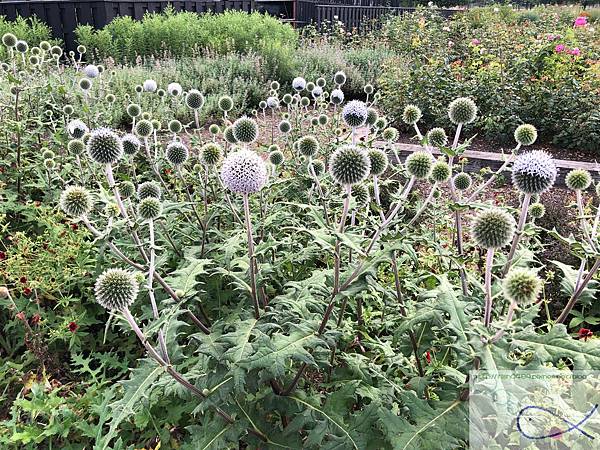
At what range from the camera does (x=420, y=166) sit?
7.73 ft

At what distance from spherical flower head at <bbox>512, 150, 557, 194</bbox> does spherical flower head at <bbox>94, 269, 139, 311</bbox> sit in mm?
1650

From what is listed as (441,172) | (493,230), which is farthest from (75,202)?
(493,230)

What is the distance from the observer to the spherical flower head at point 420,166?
92.7 inches

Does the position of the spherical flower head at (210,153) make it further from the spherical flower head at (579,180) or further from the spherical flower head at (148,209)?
the spherical flower head at (579,180)

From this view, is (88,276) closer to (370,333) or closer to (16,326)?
(16,326)

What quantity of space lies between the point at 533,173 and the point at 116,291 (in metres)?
1.75

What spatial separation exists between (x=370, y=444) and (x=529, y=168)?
1325 millimetres

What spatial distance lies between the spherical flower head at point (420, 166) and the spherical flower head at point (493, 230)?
491 millimetres

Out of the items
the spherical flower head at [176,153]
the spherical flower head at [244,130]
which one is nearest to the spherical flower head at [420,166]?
the spherical flower head at [244,130]

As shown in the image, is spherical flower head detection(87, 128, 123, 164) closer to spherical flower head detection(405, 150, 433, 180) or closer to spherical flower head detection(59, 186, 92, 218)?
spherical flower head detection(59, 186, 92, 218)

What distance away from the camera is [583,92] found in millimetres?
6891

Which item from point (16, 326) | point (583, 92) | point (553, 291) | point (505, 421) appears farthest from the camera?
point (583, 92)

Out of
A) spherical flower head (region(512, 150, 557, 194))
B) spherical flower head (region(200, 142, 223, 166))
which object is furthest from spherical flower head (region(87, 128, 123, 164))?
spherical flower head (region(512, 150, 557, 194))

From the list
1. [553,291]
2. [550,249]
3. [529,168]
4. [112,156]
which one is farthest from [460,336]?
[550,249]
